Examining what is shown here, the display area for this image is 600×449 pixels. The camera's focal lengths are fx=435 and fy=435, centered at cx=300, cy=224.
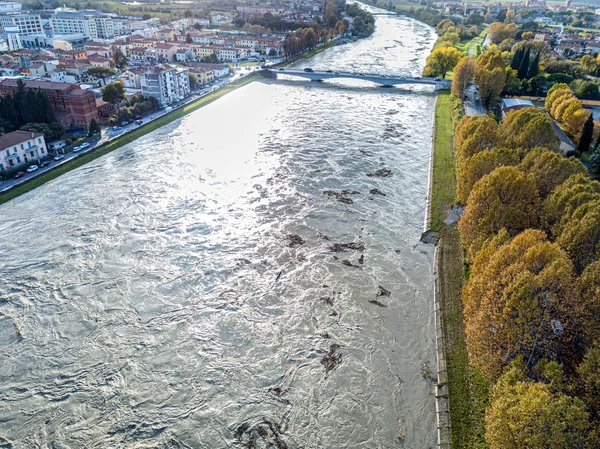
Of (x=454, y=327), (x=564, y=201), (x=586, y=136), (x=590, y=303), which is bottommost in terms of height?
(x=454, y=327)

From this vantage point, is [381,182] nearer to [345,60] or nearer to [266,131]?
[266,131]

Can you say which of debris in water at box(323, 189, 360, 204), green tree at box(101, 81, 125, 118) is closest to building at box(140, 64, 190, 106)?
green tree at box(101, 81, 125, 118)

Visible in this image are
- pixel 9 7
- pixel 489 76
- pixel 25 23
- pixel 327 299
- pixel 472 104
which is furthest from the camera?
pixel 9 7

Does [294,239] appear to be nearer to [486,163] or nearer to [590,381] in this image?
[486,163]

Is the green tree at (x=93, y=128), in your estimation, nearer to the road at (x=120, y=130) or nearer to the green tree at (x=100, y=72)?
the road at (x=120, y=130)

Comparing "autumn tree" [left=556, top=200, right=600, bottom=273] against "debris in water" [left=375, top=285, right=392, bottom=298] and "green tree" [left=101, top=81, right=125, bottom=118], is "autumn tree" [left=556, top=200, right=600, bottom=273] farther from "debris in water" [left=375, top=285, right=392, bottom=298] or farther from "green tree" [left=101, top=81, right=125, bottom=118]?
"green tree" [left=101, top=81, right=125, bottom=118]

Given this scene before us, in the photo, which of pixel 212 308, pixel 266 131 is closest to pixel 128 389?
pixel 212 308

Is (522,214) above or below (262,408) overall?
above

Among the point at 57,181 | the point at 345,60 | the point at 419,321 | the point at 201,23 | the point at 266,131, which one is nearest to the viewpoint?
the point at 419,321

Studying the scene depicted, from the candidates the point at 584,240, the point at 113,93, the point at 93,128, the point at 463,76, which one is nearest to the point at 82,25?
the point at 113,93
